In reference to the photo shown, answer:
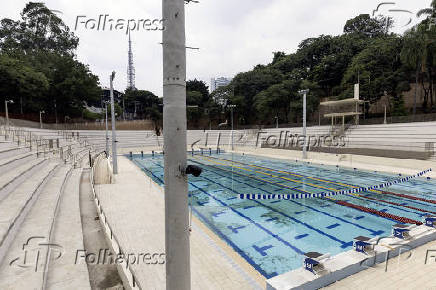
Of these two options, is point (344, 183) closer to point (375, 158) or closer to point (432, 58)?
point (375, 158)

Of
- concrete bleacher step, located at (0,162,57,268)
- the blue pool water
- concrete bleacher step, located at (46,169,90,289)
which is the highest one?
concrete bleacher step, located at (0,162,57,268)

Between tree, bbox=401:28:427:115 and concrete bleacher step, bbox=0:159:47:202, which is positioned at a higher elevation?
tree, bbox=401:28:427:115

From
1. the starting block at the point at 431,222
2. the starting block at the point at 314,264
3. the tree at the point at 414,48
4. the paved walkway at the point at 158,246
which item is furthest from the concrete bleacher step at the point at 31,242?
the tree at the point at 414,48

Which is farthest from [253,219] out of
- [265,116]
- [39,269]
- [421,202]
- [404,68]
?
[265,116]

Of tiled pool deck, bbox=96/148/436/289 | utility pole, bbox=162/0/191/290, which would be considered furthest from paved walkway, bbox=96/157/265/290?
utility pole, bbox=162/0/191/290

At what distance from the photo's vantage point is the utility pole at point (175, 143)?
204cm

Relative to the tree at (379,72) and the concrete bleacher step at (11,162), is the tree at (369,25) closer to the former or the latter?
the tree at (379,72)

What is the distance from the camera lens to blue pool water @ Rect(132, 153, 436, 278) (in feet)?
21.6

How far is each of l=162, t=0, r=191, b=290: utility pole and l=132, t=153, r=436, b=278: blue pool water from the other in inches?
160

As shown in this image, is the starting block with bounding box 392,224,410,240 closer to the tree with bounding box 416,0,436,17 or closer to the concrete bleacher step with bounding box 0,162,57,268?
the concrete bleacher step with bounding box 0,162,57,268

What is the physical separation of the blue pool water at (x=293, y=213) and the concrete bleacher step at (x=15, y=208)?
5.08 m

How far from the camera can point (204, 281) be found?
4.25m

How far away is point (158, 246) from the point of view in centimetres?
546

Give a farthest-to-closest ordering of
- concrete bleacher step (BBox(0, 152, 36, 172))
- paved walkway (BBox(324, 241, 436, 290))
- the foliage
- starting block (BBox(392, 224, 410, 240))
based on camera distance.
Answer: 1. the foliage
2. concrete bleacher step (BBox(0, 152, 36, 172))
3. starting block (BBox(392, 224, 410, 240))
4. paved walkway (BBox(324, 241, 436, 290))
